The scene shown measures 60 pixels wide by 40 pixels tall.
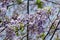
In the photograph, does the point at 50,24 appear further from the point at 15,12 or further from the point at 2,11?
the point at 2,11

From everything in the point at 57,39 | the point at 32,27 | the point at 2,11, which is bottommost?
the point at 57,39

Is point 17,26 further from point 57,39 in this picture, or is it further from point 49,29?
point 57,39

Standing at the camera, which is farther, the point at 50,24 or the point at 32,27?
the point at 50,24

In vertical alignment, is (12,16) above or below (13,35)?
above

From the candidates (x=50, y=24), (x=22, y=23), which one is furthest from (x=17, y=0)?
(x=50, y=24)

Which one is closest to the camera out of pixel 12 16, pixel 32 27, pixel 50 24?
pixel 32 27

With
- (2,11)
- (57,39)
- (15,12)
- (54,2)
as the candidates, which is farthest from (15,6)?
(57,39)

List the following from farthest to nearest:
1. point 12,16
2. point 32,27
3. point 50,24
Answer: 1. point 50,24
2. point 12,16
3. point 32,27

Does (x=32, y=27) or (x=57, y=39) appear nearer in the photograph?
(x=32, y=27)

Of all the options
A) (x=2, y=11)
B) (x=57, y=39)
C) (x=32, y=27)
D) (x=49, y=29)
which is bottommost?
(x=57, y=39)
